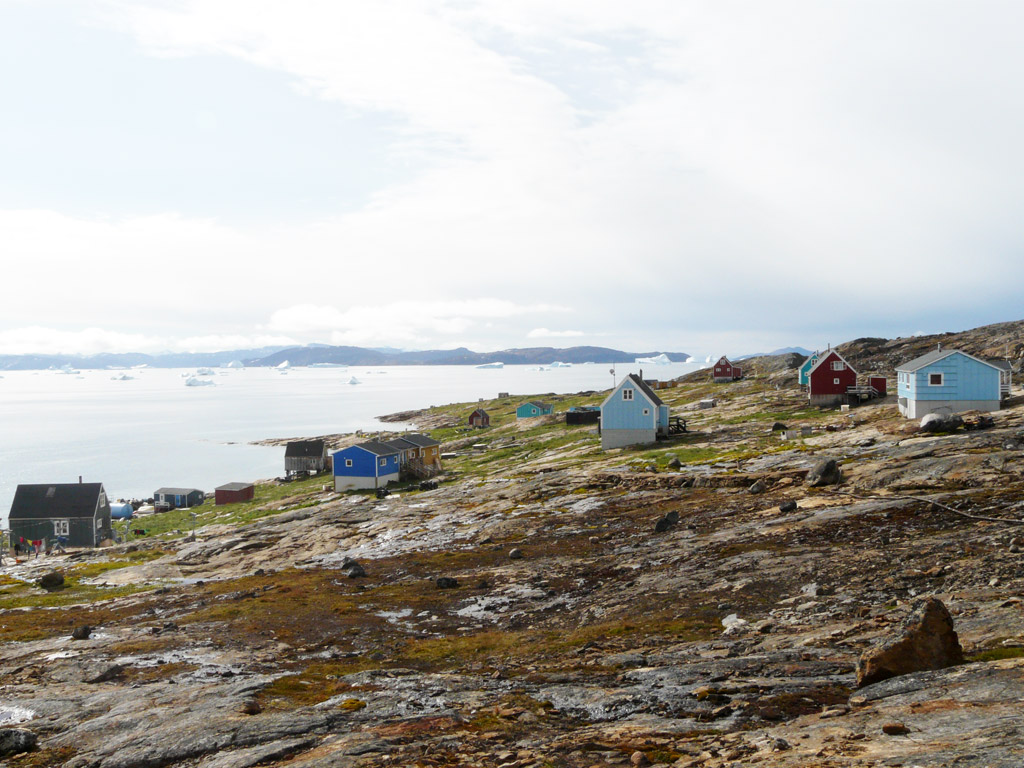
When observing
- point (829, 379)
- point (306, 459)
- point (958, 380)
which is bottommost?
point (306, 459)

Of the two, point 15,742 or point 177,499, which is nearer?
point 15,742

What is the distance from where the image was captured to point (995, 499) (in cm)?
2647

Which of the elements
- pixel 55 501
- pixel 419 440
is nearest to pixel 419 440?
pixel 419 440

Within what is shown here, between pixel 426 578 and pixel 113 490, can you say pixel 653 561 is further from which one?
pixel 113 490

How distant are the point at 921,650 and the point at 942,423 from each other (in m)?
37.4

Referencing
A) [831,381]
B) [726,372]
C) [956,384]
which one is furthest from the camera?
[726,372]

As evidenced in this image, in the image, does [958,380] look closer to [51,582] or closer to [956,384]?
[956,384]

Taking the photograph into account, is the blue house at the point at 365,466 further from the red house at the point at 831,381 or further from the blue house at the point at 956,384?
the blue house at the point at 956,384

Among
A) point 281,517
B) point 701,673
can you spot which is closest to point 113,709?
point 701,673

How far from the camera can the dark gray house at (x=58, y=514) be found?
7206 cm

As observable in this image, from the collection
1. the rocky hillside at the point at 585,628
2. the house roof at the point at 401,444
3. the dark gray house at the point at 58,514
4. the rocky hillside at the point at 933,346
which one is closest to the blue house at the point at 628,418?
the rocky hillside at the point at 585,628

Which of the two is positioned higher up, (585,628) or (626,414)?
(626,414)

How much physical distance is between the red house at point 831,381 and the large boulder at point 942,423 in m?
25.8

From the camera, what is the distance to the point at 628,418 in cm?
6378
